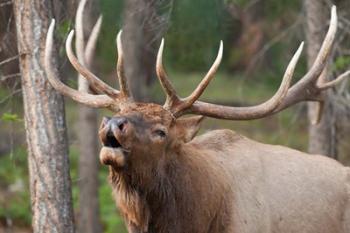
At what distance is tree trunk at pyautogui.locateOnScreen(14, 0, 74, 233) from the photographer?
825cm

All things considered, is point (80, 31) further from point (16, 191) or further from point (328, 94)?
point (16, 191)

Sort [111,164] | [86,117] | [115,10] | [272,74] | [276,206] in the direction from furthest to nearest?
[272,74], [86,117], [115,10], [276,206], [111,164]

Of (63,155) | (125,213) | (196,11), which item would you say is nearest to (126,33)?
(196,11)

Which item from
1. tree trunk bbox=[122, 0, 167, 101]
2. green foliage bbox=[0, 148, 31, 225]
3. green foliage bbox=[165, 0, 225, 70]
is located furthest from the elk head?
green foliage bbox=[0, 148, 31, 225]

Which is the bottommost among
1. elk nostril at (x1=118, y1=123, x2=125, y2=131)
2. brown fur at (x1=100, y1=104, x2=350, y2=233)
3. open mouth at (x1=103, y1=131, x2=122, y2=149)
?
brown fur at (x1=100, y1=104, x2=350, y2=233)

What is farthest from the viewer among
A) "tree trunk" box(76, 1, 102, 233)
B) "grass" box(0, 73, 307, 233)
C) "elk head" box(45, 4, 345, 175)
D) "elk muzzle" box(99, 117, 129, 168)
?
"grass" box(0, 73, 307, 233)

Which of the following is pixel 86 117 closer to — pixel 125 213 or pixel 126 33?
pixel 126 33

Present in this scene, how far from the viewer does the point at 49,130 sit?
27.1 ft

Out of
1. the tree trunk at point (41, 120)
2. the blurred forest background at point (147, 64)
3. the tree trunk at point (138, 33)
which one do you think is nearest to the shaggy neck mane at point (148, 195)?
the tree trunk at point (41, 120)

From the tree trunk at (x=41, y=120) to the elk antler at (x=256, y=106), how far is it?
121cm

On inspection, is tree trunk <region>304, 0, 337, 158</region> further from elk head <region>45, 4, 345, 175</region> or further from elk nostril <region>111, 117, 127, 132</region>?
elk nostril <region>111, 117, 127, 132</region>

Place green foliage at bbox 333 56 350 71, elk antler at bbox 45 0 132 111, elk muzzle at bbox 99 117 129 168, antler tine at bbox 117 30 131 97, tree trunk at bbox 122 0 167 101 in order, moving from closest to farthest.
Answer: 1. elk muzzle at bbox 99 117 129 168
2. antler tine at bbox 117 30 131 97
3. elk antler at bbox 45 0 132 111
4. tree trunk at bbox 122 0 167 101
5. green foliage at bbox 333 56 350 71

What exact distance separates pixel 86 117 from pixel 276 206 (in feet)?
17.3

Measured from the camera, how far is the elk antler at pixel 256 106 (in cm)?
736
